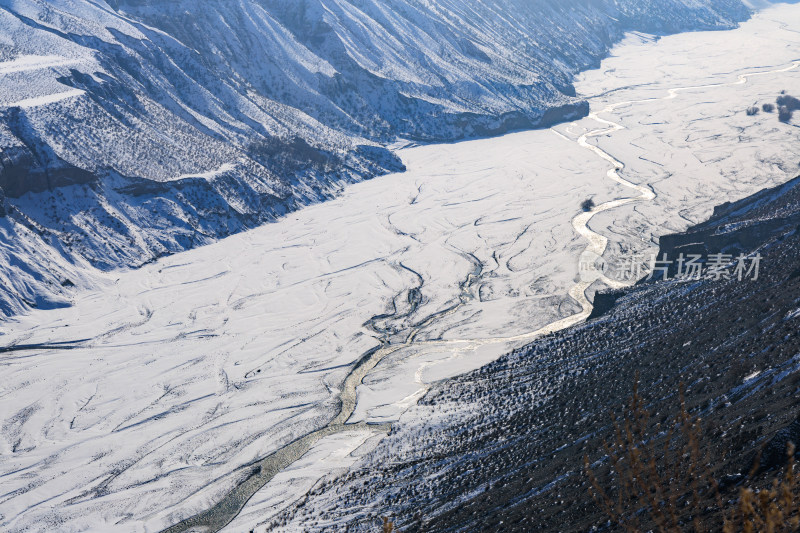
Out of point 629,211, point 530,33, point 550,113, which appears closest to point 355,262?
point 629,211

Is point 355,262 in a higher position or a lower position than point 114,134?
lower

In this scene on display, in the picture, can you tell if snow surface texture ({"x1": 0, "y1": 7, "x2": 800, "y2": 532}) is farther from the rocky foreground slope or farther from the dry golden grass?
the dry golden grass

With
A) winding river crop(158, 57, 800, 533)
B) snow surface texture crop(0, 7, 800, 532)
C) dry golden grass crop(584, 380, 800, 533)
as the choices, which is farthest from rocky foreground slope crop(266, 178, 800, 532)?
snow surface texture crop(0, 7, 800, 532)

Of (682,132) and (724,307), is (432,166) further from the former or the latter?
(724,307)

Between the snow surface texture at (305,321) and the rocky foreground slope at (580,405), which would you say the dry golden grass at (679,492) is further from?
the snow surface texture at (305,321)

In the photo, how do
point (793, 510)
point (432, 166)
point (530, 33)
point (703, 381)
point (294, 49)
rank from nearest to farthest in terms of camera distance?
point (793, 510)
point (703, 381)
point (432, 166)
point (294, 49)
point (530, 33)

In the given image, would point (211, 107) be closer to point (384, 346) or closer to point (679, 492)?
point (384, 346)

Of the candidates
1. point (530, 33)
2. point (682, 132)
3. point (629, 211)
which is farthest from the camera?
point (530, 33)
